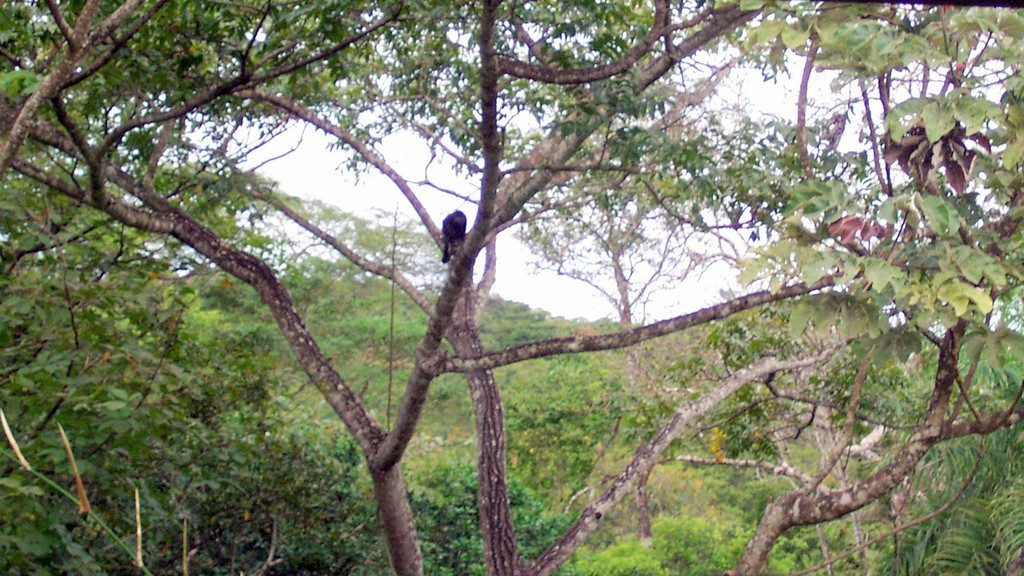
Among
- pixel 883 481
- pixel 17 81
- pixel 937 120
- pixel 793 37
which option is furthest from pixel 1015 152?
pixel 17 81

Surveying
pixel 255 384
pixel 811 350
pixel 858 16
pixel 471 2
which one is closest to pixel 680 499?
pixel 811 350

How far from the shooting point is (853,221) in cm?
237

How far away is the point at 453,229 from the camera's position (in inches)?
207

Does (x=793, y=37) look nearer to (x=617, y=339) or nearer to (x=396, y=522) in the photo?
(x=617, y=339)

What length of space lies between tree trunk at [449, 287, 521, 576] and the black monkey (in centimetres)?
42

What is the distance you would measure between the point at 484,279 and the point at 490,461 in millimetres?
1527

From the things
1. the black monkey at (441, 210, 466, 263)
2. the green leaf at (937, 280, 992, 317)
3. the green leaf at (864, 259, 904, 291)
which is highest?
the black monkey at (441, 210, 466, 263)

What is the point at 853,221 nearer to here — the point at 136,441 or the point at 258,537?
the point at 136,441

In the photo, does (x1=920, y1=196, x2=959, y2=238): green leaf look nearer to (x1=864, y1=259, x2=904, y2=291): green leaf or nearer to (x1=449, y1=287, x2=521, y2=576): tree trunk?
(x1=864, y1=259, x2=904, y2=291): green leaf

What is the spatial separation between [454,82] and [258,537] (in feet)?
10.5

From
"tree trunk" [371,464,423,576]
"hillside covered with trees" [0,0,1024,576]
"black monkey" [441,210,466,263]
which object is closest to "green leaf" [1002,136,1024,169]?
"hillside covered with trees" [0,0,1024,576]

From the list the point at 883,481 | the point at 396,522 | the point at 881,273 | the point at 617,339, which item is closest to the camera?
the point at 881,273

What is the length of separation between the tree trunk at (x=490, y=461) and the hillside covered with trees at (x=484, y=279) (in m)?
0.02

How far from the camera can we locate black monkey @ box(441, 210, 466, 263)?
17.2 feet
